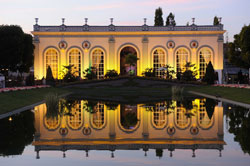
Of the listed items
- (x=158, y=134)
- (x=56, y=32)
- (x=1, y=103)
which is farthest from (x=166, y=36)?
(x=158, y=134)

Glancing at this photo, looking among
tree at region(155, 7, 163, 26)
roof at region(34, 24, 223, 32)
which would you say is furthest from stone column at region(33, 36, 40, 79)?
tree at region(155, 7, 163, 26)

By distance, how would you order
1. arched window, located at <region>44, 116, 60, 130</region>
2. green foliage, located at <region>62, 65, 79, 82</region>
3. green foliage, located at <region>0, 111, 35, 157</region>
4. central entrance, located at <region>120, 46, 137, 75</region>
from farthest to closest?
central entrance, located at <region>120, 46, 137, 75</region> < green foliage, located at <region>62, 65, 79, 82</region> < arched window, located at <region>44, 116, 60, 130</region> < green foliage, located at <region>0, 111, 35, 157</region>

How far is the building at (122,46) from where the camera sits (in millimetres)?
49469

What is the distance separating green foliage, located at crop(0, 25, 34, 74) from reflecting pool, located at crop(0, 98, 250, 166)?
101ft

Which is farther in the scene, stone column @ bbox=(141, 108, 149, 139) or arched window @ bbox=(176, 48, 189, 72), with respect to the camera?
arched window @ bbox=(176, 48, 189, 72)

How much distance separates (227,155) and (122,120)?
6585 mm

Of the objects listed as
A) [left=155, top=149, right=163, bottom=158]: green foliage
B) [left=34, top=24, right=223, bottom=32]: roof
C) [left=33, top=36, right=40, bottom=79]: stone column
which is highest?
[left=34, top=24, right=223, bottom=32]: roof

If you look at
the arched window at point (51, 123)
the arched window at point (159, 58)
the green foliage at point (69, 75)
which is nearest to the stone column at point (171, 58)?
the arched window at point (159, 58)

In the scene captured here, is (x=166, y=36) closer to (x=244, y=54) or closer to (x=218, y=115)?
(x=244, y=54)

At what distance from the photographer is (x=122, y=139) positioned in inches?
398

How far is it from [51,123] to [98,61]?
37000 mm

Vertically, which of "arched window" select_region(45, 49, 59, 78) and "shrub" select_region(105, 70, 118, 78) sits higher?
"arched window" select_region(45, 49, 59, 78)

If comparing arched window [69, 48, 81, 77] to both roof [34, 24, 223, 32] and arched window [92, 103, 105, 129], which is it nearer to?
roof [34, 24, 223, 32]

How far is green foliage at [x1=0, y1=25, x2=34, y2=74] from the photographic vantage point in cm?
4353
